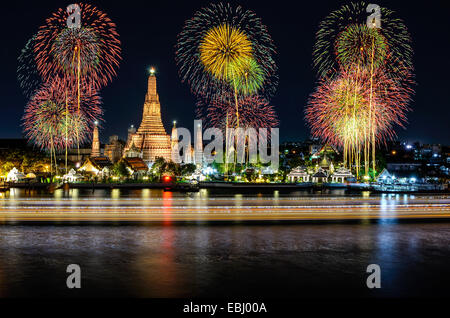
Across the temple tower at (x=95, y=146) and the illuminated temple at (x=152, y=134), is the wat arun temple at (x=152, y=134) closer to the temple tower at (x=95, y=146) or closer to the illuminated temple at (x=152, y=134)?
the illuminated temple at (x=152, y=134)

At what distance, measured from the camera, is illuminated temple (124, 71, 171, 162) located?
340 feet

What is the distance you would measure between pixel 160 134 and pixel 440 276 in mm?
95641

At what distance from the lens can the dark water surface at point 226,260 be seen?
38.2 ft

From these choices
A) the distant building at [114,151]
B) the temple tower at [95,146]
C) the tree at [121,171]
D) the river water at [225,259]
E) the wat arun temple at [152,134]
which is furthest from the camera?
the distant building at [114,151]

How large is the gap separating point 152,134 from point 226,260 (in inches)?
3632

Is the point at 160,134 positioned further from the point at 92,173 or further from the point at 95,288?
the point at 95,288

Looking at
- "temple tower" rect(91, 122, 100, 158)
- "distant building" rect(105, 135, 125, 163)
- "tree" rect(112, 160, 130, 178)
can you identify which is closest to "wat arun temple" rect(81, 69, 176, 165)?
"temple tower" rect(91, 122, 100, 158)

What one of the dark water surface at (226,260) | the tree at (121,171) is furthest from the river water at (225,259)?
the tree at (121,171)

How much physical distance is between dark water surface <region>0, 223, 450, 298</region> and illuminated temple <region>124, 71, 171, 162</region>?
273 feet

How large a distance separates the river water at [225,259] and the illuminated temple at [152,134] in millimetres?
83048

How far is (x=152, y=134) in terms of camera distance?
345 feet

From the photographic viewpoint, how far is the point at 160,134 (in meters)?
106

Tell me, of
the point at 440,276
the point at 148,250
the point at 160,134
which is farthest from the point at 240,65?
the point at 160,134

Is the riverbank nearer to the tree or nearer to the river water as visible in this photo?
the tree
